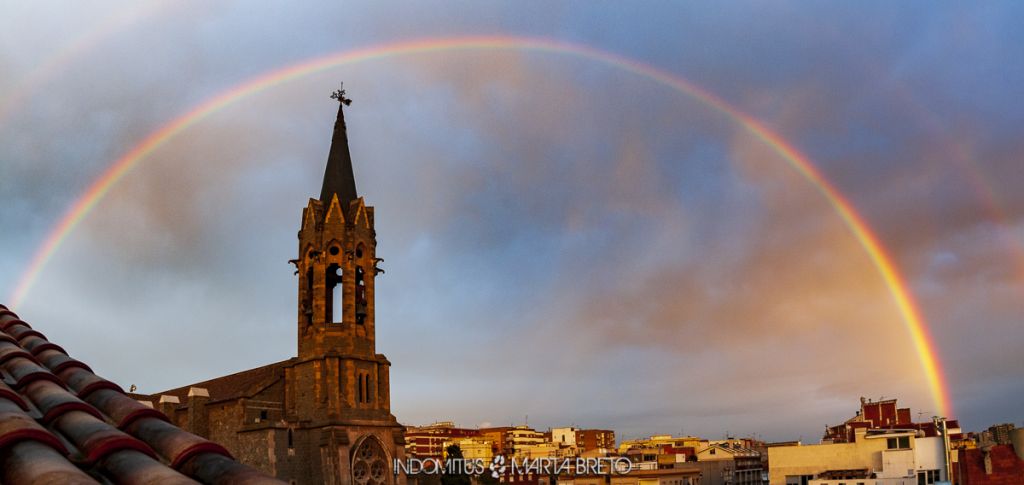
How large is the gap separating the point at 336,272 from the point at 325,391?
7.06 m

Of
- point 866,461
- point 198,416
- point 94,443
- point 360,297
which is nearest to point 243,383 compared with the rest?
point 198,416

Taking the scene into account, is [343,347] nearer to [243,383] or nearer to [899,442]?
[243,383]

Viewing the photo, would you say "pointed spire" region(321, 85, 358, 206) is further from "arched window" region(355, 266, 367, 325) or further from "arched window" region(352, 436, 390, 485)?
"arched window" region(352, 436, 390, 485)

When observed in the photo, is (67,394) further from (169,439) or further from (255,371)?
(255,371)

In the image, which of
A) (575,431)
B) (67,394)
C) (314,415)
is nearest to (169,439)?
(67,394)

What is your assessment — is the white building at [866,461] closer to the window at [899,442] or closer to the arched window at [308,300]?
the window at [899,442]

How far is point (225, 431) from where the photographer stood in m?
48.7

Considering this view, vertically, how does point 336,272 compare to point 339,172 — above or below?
below

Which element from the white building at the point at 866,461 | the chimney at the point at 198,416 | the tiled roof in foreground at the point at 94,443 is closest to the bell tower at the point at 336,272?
the chimney at the point at 198,416

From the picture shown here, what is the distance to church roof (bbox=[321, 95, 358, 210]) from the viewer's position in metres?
52.2

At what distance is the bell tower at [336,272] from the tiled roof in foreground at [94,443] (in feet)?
129

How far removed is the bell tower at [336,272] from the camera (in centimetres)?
4897

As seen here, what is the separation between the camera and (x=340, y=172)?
53.2 meters

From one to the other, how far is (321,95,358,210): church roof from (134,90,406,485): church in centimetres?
9
